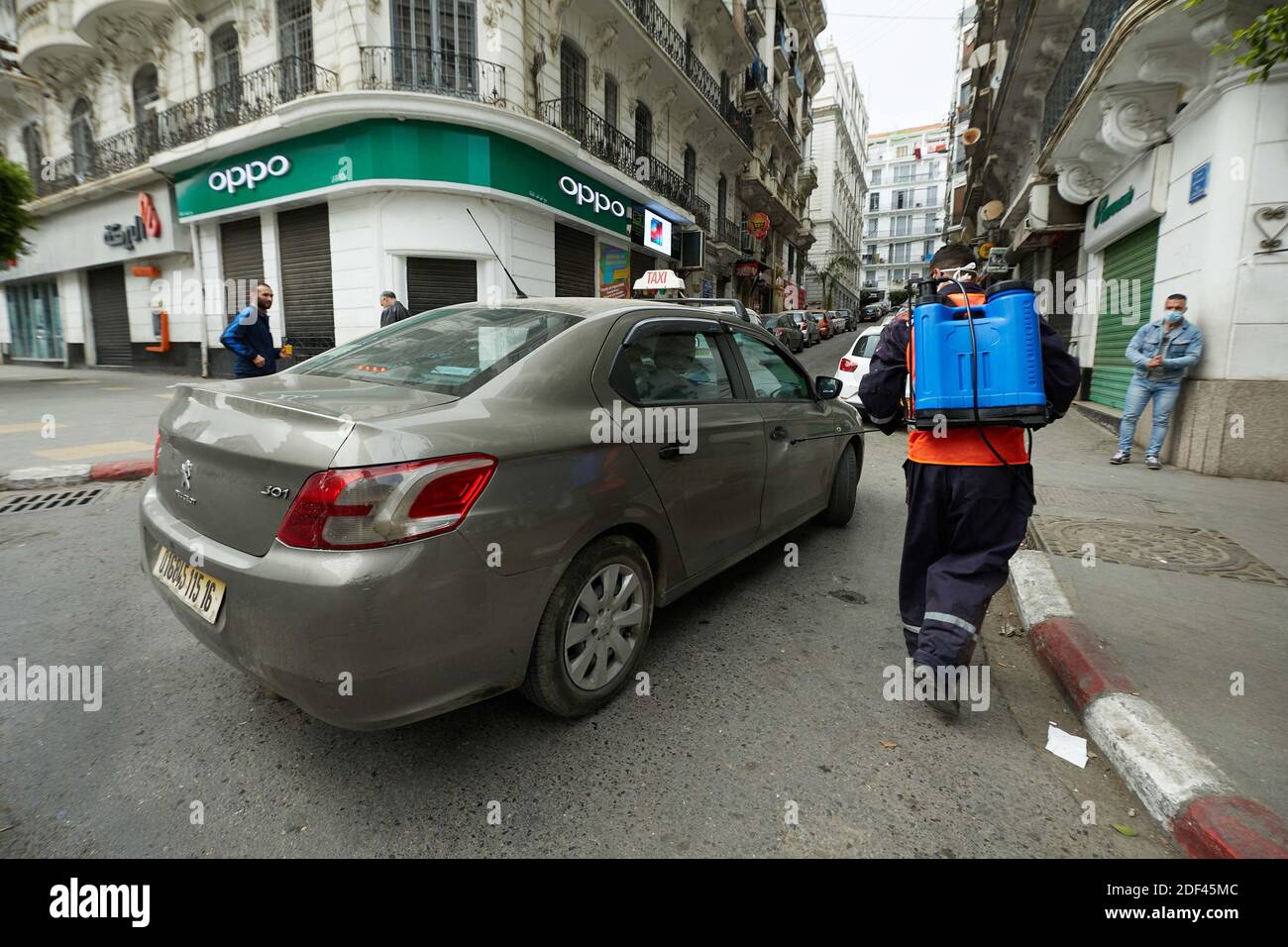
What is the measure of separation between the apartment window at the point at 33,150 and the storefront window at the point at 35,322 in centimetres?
359

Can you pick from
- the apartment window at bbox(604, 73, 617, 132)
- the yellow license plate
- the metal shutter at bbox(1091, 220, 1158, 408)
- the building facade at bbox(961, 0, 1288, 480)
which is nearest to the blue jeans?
the building facade at bbox(961, 0, 1288, 480)

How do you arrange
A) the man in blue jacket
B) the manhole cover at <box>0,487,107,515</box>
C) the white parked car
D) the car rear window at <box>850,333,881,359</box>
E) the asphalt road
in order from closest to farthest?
1. the asphalt road
2. the manhole cover at <box>0,487,107,515</box>
3. the man in blue jacket
4. the white parked car
5. the car rear window at <box>850,333,881,359</box>

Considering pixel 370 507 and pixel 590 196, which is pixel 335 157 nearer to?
pixel 590 196

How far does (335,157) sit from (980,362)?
14.2 metres

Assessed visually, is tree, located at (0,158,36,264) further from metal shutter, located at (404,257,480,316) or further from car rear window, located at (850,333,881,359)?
car rear window, located at (850,333,881,359)

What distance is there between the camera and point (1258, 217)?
652 centimetres

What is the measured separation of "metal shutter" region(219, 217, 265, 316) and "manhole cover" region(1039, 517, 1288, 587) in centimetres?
1647

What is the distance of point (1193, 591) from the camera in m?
3.77

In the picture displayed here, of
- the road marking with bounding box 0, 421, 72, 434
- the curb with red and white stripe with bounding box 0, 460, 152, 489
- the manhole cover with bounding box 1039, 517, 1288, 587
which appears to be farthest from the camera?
→ the road marking with bounding box 0, 421, 72, 434

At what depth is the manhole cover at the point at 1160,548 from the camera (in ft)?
13.5

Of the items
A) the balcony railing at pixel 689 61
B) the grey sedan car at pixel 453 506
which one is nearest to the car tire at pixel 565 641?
the grey sedan car at pixel 453 506

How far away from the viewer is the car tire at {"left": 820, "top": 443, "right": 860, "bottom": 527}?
480 cm
